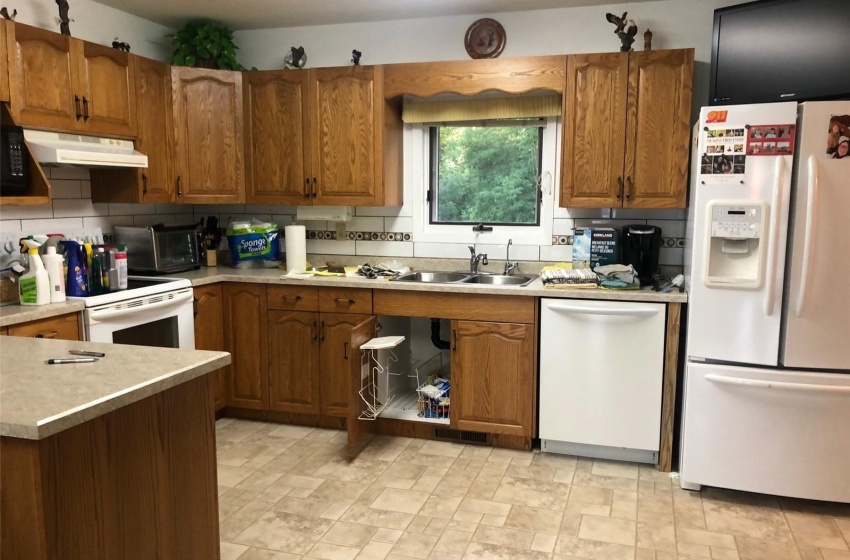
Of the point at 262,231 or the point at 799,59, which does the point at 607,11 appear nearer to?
the point at 799,59

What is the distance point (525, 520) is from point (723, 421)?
3.31 ft

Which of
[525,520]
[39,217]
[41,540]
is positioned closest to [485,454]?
[525,520]

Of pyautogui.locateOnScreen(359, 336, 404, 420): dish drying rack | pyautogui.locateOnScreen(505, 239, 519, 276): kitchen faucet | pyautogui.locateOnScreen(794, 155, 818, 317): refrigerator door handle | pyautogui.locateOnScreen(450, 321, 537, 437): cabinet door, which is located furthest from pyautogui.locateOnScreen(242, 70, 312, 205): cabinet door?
pyautogui.locateOnScreen(794, 155, 818, 317): refrigerator door handle

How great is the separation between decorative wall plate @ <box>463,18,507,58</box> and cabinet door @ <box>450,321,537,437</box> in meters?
1.58

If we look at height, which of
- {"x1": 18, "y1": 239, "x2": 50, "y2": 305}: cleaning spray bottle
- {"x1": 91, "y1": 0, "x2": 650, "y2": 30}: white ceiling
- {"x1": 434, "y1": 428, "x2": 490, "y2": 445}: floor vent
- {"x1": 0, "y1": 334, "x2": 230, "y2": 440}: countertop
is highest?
{"x1": 91, "y1": 0, "x2": 650, "y2": 30}: white ceiling

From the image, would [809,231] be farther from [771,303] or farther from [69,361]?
[69,361]

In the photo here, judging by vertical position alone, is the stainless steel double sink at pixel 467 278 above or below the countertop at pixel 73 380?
above

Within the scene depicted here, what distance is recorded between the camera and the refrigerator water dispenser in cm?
267

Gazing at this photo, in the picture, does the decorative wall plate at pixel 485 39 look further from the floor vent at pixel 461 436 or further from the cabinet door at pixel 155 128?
the floor vent at pixel 461 436

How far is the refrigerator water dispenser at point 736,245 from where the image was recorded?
2.67 m

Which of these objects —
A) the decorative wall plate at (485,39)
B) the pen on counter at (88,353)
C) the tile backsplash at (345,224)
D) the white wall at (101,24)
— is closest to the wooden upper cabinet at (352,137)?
the tile backsplash at (345,224)

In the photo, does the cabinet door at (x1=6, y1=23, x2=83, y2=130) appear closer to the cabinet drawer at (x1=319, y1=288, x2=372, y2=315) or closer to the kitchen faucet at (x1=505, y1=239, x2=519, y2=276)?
the cabinet drawer at (x1=319, y1=288, x2=372, y2=315)

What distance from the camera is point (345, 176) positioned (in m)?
3.76

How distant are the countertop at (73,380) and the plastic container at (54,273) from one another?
935 millimetres
